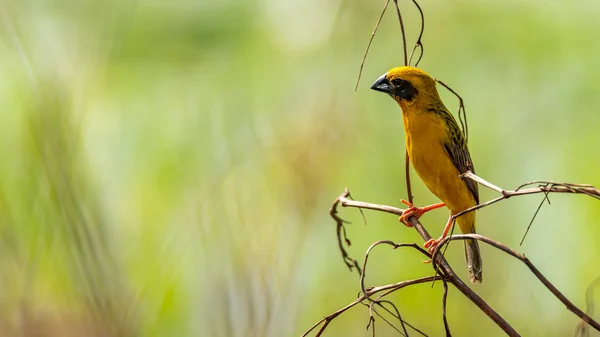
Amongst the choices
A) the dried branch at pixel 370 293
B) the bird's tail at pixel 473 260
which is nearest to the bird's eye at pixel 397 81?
the bird's tail at pixel 473 260

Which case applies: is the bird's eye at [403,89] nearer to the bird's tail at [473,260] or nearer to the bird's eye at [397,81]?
the bird's eye at [397,81]

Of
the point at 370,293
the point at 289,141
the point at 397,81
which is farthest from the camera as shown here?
the point at 289,141

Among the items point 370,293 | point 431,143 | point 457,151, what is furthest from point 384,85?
point 370,293

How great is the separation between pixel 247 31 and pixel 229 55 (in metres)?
0.26

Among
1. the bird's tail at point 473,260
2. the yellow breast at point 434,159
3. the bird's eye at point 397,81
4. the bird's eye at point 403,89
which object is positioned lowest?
the bird's tail at point 473,260

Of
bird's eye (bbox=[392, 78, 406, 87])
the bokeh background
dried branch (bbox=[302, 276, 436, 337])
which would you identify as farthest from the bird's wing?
dried branch (bbox=[302, 276, 436, 337])

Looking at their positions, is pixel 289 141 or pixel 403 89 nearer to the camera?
pixel 403 89

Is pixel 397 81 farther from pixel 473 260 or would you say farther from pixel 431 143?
pixel 473 260

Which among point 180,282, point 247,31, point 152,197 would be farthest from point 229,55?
point 180,282

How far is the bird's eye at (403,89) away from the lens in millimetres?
3707

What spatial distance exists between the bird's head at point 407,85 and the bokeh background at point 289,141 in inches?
16.2

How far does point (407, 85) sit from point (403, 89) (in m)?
0.03

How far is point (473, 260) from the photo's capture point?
4.00m

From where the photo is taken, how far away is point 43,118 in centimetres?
275
